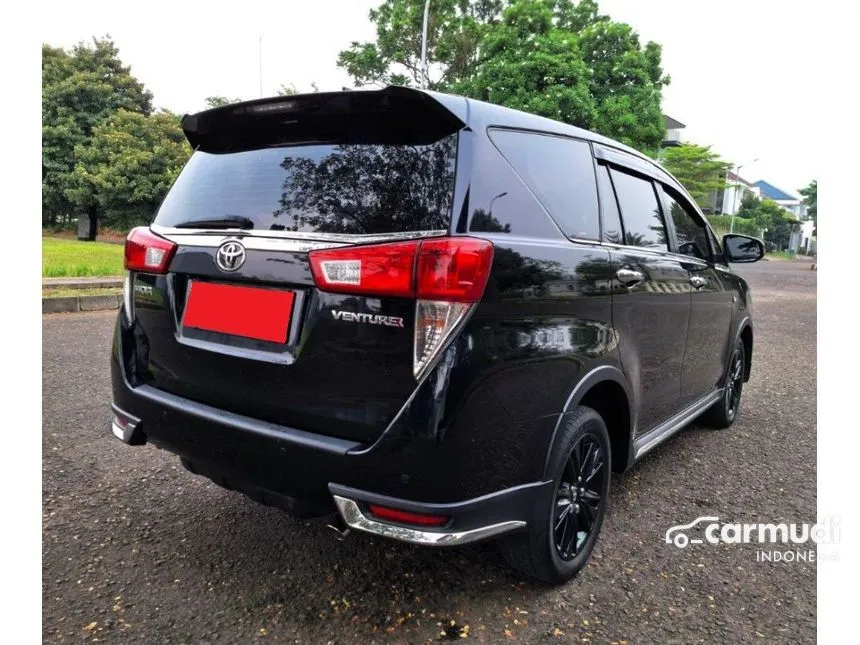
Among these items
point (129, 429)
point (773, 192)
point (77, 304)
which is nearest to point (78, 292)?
point (77, 304)

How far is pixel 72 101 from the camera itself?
2416cm

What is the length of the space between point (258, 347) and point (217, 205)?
0.58 m

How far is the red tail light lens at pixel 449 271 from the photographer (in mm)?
1591

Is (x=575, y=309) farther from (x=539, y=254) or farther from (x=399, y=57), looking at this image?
(x=399, y=57)

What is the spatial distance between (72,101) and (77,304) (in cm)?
2097

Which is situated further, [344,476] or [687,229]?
[687,229]

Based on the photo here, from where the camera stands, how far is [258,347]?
182cm

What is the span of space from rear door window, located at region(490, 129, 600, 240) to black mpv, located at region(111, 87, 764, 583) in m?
0.01

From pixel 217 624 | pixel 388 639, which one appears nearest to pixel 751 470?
pixel 388 639

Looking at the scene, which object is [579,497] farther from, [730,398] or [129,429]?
[730,398]

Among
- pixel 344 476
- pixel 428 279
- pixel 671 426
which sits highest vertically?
pixel 428 279

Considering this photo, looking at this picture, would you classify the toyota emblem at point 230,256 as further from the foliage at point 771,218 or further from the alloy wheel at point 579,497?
the foliage at point 771,218

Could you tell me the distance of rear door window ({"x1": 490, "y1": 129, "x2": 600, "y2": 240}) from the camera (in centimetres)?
200

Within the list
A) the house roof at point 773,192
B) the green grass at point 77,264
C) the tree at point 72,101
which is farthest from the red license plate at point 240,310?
the house roof at point 773,192
